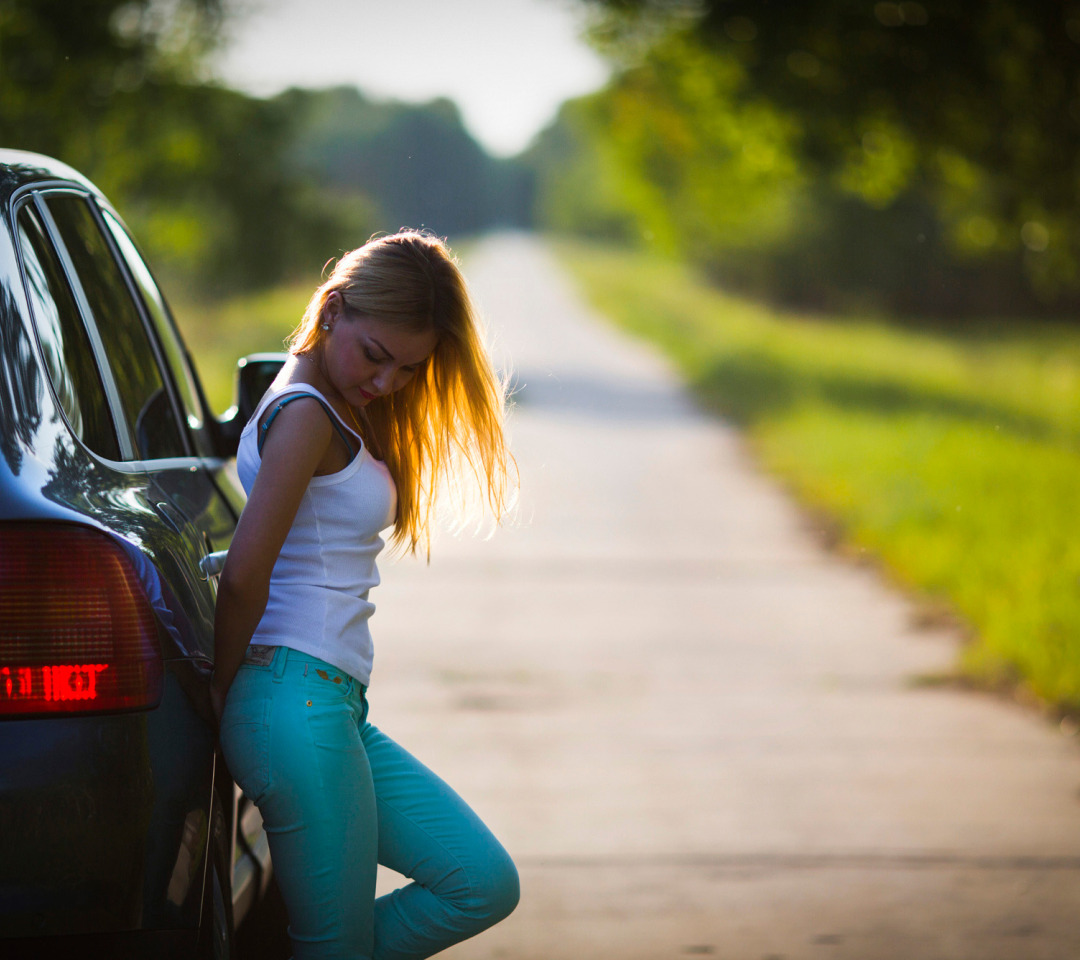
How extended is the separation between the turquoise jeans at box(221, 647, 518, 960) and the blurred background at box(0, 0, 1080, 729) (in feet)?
10.4

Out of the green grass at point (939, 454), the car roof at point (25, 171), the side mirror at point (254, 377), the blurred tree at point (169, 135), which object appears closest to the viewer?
the car roof at point (25, 171)

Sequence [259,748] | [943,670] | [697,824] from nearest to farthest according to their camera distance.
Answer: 1. [259,748]
2. [697,824]
3. [943,670]

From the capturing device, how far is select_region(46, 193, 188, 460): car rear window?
2680mm

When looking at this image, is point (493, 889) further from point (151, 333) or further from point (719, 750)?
point (719, 750)

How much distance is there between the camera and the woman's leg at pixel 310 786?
2217 millimetres

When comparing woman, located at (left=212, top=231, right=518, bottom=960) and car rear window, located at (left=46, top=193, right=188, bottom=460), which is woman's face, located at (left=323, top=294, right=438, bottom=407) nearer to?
woman, located at (left=212, top=231, right=518, bottom=960)

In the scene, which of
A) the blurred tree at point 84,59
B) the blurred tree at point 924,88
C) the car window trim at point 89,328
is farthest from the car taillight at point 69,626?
the blurred tree at point 84,59

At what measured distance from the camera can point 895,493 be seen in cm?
1098

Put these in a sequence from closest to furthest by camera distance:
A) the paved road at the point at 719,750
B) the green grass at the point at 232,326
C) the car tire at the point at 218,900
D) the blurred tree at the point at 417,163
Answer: the car tire at the point at 218,900, the paved road at the point at 719,750, the blurred tree at the point at 417,163, the green grass at the point at 232,326

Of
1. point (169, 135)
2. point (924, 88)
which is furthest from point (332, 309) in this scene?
point (169, 135)

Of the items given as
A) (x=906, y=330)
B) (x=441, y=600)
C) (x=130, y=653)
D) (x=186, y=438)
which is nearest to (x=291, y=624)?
(x=130, y=653)

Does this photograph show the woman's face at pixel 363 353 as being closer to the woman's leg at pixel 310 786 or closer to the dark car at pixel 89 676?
the dark car at pixel 89 676

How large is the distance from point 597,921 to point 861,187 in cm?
1694

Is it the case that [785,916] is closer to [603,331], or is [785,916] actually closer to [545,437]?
[545,437]
